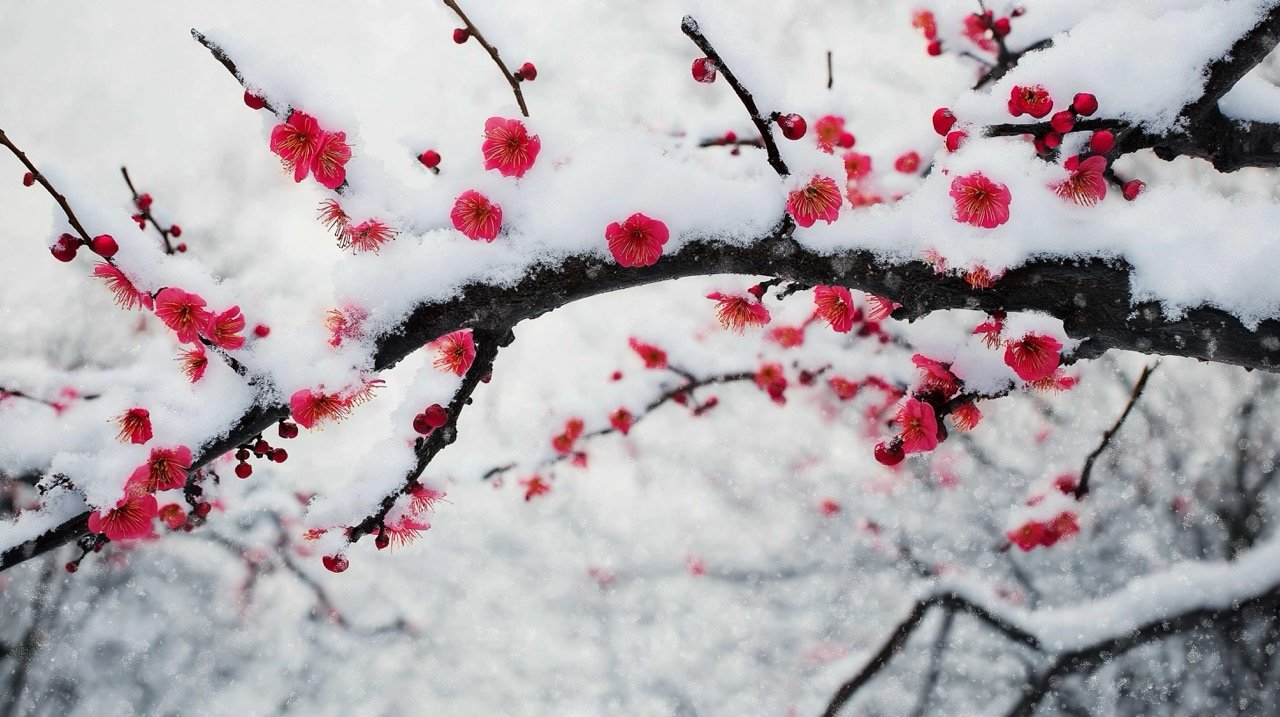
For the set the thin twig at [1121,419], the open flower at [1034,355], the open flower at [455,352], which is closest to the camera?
the open flower at [1034,355]

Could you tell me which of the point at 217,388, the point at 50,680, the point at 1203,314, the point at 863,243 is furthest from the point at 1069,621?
the point at 50,680

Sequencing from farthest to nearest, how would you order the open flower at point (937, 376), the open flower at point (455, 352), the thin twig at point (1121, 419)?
1. the thin twig at point (1121, 419)
2. the open flower at point (455, 352)
3. the open flower at point (937, 376)

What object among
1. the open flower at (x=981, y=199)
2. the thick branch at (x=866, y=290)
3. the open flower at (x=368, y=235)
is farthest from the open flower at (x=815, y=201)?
the open flower at (x=368, y=235)

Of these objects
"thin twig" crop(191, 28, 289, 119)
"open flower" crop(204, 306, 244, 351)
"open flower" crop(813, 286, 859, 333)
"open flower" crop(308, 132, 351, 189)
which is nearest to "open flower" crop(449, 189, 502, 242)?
"open flower" crop(308, 132, 351, 189)

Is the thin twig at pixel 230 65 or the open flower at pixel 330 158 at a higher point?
the thin twig at pixel 230 65

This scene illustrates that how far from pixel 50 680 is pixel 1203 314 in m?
7.07

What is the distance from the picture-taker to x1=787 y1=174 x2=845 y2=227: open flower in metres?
1.46

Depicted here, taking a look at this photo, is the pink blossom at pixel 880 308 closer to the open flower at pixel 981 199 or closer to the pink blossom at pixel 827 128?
the open flower at pixel 981 199

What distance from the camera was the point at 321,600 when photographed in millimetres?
5512

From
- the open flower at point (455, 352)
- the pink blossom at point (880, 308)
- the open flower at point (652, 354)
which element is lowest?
the pink blossom at point (880, 308)

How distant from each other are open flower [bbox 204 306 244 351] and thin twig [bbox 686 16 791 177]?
108 centimetres

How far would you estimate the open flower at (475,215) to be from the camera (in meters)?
1.50

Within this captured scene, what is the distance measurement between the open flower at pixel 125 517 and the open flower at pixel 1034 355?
77.2 inches

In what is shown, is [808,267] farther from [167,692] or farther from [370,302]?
[167,692]
